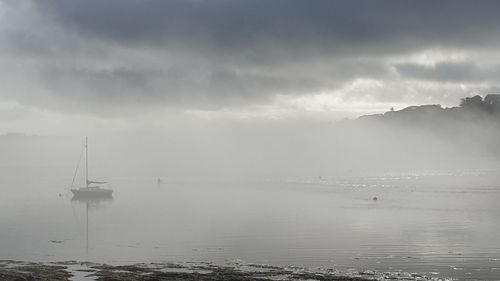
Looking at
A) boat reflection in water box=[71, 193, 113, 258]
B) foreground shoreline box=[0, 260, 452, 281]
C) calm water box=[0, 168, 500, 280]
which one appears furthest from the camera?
boat reflection in water box=[71, 193, 113, 258]

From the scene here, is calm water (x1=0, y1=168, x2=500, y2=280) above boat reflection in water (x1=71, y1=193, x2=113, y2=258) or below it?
below

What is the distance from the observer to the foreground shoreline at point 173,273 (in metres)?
40.8

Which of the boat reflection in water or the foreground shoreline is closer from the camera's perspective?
the foreground shoreline

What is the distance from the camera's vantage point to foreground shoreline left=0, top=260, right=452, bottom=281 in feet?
134

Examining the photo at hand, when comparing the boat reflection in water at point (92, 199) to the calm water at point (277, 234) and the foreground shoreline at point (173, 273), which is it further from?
the foreground shoreline at point (173, 273)

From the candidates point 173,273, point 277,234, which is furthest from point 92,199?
point 173,273

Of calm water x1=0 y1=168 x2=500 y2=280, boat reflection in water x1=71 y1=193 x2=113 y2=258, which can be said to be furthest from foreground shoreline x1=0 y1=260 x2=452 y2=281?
boat reflection in water x1=71 y1=193 x2=113 y2=258

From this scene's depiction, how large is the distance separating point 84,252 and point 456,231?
44.0m

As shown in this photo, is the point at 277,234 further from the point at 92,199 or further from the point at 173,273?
the point at 92,199

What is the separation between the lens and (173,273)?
141 feet

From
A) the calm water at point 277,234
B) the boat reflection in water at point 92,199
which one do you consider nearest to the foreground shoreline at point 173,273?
the calm water at point 277,234

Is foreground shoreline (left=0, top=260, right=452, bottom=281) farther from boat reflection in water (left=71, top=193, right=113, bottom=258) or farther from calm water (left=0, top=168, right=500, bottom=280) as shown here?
boat reflection in water (left=71, top=193, right=113, bottom=258)

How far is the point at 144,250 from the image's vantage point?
5800 cm

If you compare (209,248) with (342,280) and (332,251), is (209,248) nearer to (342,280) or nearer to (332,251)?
(332,251)
